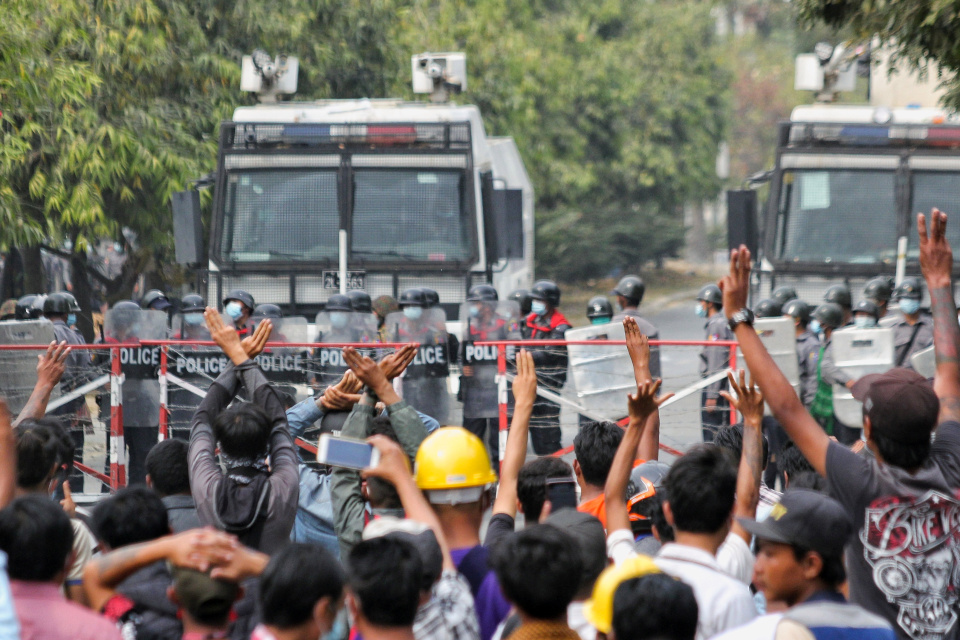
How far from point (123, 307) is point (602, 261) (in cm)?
2560

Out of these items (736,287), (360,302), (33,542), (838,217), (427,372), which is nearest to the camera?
(33,542)

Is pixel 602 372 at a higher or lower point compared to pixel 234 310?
lower

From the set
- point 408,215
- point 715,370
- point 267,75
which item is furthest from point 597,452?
point 267,75

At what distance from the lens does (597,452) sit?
4414 millimetres

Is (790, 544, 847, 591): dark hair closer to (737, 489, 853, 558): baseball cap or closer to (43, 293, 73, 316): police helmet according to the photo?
(737, 489, 853, 558): baseball cap

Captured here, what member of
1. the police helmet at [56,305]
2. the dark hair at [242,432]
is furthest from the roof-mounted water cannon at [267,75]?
the dark hair at [242,432]

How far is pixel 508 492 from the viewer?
384cm

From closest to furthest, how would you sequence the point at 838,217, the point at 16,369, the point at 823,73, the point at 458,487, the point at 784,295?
the point at 458,487 → the point at 16,369 → the point at 784,295 → the point at 838,217 → the point at 823,73

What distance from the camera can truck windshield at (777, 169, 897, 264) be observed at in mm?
11531

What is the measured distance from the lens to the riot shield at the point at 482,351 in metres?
8.77

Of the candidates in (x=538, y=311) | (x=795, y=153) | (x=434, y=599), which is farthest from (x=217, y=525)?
(x=795, y=153)

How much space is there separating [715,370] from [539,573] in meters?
6.18

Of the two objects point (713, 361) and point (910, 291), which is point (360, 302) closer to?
point (713, 361)

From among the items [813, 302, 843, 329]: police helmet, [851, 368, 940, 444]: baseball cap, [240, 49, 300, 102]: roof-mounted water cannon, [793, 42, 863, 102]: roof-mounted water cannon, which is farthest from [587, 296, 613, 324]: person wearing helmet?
[851, 368, 940, 444]: baseball cap
